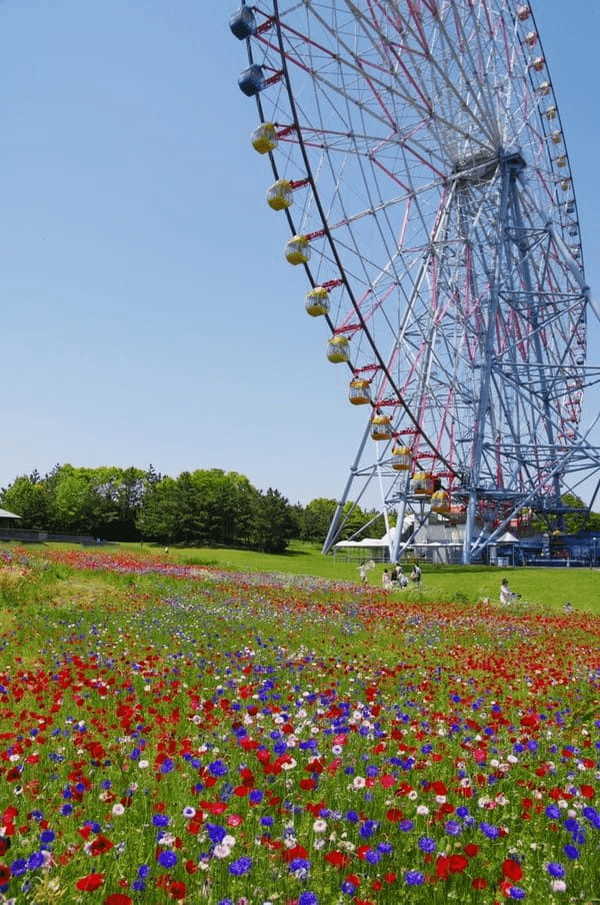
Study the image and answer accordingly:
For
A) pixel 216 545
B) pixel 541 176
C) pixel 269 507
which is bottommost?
pixel 216 545

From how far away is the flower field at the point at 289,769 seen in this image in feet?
9.58

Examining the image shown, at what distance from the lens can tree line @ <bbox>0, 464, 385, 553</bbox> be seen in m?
82.2

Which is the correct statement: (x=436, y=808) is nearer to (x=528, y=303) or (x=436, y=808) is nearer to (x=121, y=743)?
(x=121, y=743)

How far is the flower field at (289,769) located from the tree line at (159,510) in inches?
2778

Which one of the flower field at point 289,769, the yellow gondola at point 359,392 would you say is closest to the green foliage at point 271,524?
the yellow gondola at point 359,392

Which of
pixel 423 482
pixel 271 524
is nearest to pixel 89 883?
pixel 423 482

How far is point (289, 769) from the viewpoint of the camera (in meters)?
4.00

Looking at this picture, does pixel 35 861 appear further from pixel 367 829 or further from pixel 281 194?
pixel 281 194

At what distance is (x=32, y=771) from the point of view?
4.39 metres

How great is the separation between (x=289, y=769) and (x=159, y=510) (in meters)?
82.7

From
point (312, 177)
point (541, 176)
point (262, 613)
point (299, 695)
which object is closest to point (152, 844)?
point (299, 695)

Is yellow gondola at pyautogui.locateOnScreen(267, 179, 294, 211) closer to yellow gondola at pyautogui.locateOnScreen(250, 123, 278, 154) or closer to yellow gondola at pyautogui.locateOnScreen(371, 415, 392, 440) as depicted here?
yellow gondola at pyautogui.locateOnScreen(250, 123, 278, 154)

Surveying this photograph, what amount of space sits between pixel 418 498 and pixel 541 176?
2286cm

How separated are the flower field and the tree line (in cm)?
7057
